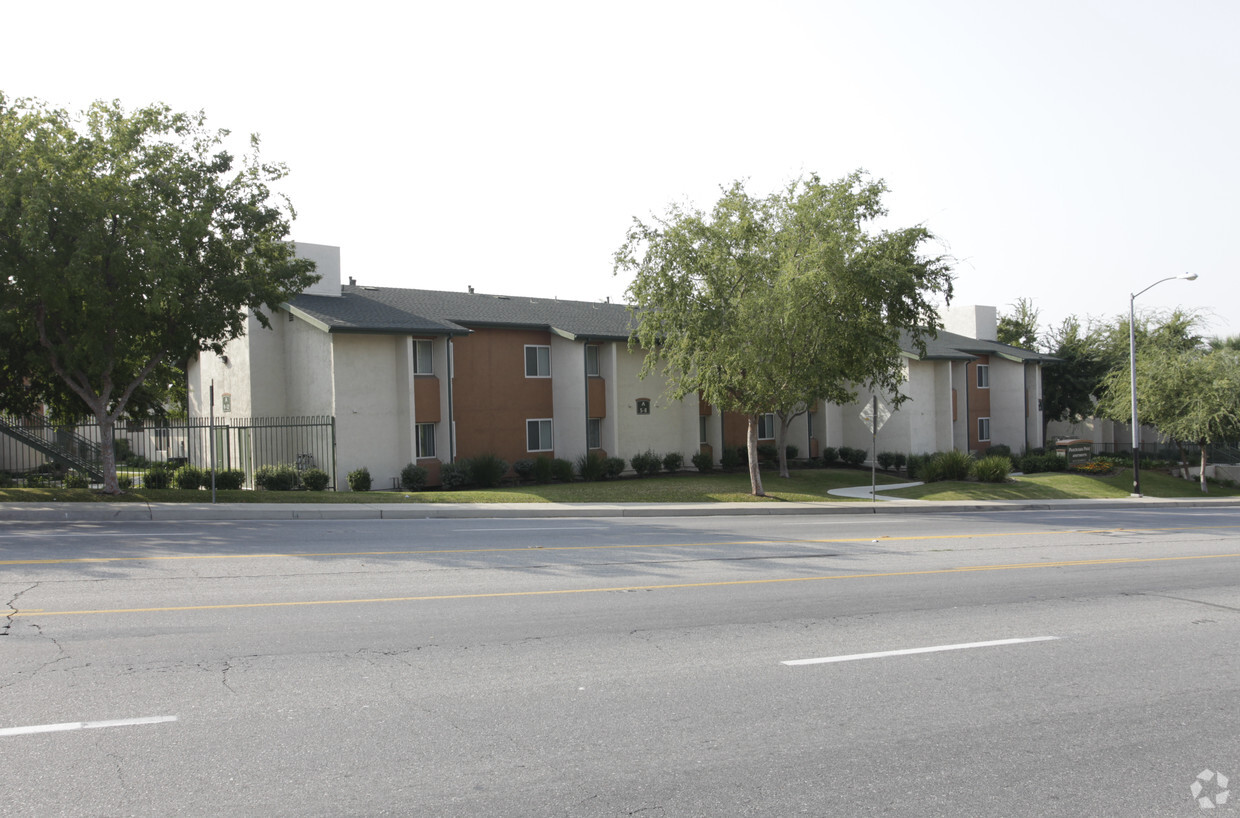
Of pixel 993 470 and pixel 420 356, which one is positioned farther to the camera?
pixel 993 470

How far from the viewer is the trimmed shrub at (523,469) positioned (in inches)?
1224

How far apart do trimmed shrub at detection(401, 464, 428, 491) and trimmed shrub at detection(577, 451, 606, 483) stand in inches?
244

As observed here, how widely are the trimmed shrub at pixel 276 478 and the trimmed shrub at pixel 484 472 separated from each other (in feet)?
18.1

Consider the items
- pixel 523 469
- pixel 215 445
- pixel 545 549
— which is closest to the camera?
pixel 545 549

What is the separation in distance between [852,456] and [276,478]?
24.9 metres

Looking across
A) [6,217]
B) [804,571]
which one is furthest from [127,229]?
[804,571]

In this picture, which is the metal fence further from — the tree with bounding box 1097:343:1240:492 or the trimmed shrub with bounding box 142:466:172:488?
the tree with bounding box 1097:343:1240:492

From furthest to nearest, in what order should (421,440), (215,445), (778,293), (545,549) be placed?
(215,445) < (421,440) < (778,293) < (545,549)

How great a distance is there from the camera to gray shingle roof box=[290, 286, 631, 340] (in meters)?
28.3

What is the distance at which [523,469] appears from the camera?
102 feet

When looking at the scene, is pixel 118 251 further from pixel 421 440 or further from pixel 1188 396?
pixel 1188 396

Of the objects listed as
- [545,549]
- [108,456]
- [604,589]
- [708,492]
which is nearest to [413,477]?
[108,456]

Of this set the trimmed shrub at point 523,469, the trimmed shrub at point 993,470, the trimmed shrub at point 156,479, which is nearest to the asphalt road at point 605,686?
the trimmed shrub at point 156,479

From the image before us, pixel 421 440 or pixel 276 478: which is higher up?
pixel 421 440
